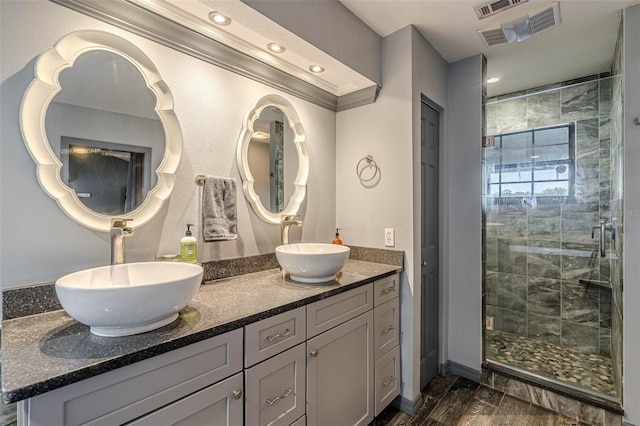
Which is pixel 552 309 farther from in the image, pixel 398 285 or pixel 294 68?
pixel 294 68

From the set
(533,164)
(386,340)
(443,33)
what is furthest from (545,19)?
(386,340)

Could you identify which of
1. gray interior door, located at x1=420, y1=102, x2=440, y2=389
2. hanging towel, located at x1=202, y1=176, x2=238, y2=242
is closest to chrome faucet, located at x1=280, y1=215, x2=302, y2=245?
hanging towel, located at x1=202, y1=176, x2=238, y2=242

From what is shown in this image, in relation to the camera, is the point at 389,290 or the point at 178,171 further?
the point at 389,290

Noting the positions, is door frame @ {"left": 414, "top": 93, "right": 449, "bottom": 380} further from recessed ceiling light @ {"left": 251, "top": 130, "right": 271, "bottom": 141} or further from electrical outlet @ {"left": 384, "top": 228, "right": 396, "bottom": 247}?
recessed ceiling light @ {"left": 251, "top": 130, "right": 271, "bottom": 141}

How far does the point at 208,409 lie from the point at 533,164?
3.25 meters

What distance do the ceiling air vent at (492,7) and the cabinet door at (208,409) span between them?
2270 millimetres

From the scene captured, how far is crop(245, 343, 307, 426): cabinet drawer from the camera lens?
1.12 metres

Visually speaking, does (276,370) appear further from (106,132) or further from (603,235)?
(603,235)

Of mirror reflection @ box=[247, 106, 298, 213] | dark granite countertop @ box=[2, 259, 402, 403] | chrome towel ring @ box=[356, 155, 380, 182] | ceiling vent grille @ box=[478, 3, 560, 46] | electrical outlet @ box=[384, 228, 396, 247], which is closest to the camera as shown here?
dark granite countertop @ box=[2, 259, 402, 403]

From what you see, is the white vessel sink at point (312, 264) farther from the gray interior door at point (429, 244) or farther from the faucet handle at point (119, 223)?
the gray interior door at point (429, 244)

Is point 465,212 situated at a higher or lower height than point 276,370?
higher

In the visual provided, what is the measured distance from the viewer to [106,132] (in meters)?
1.30

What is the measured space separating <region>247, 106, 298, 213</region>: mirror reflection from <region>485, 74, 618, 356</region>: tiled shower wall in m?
1.63

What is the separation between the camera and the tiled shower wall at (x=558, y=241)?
2.58 metres
